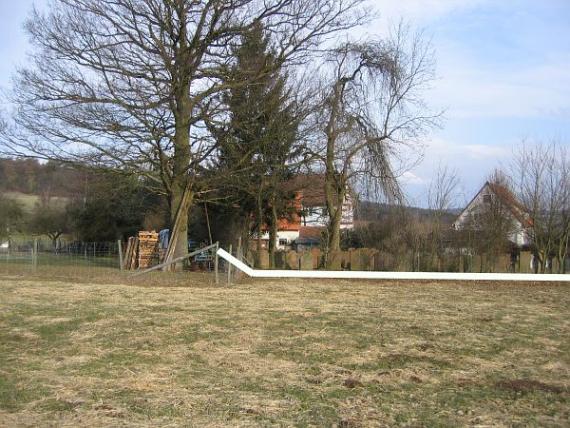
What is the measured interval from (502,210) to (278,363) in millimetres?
20866

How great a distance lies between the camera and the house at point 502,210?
25734 millimetres

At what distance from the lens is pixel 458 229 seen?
26328 millimetres

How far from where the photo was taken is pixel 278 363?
7.34 metres

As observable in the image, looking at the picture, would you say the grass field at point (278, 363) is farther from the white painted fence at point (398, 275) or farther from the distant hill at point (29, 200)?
the distant hill at point (29, 200)

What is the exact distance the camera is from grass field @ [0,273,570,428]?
5.51 m

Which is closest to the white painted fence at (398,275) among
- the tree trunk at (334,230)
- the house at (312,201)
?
the tree trunk at (334,230)

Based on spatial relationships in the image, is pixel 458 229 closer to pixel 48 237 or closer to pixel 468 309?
pixel 468 309

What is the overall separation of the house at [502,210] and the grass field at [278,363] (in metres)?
13.3

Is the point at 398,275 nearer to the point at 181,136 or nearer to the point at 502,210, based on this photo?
the point at 502,210

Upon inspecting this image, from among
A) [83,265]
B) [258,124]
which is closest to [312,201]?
[258,124]

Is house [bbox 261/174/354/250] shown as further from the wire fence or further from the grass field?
the grass field

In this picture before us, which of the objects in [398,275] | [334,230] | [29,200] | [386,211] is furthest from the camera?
[29,200]

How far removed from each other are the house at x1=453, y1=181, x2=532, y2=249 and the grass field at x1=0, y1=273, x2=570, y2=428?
13.3m

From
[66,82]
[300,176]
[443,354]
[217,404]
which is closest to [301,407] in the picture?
[217,404]
